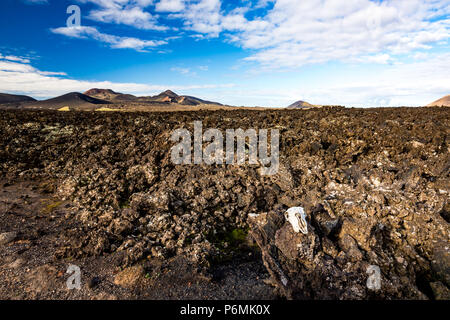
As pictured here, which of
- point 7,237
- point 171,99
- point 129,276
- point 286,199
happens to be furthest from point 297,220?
point 171,99

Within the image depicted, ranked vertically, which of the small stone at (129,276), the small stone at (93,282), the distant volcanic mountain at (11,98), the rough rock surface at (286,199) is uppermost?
the distant volcanic mountain at (11,98)

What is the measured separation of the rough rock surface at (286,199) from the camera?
24.0 ft

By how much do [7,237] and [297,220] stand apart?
9929 mm

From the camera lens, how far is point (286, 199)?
11.1 metres

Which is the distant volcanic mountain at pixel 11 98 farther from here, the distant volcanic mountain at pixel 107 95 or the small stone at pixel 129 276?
the small stone at pixel 129 276

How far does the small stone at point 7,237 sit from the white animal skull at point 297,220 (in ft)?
31.4

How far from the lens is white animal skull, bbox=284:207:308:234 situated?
7.72 m

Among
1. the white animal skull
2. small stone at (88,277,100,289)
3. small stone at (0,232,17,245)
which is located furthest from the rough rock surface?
small stone at (0,232,17,245)

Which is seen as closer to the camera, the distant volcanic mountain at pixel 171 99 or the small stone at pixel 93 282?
the small stone at pixel 93 282

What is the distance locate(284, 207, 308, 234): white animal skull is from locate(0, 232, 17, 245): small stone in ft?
31.4

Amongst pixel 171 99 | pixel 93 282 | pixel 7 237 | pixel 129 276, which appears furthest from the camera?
pixel 171 99

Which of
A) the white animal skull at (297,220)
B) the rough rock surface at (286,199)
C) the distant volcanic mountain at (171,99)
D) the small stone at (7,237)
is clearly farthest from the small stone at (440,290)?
the distant volcanic mountain at (171,99)

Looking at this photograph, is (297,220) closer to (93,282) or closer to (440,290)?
(440,290)

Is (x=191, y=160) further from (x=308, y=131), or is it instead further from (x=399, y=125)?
(x=399, y=125)
